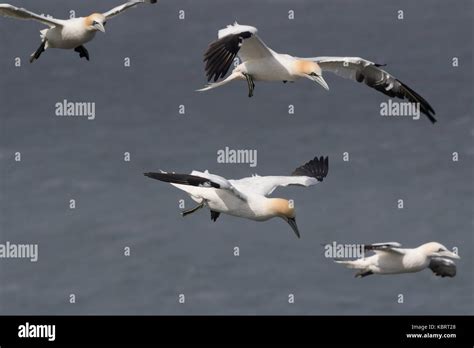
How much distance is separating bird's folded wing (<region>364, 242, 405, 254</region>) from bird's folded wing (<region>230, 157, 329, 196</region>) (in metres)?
2.54

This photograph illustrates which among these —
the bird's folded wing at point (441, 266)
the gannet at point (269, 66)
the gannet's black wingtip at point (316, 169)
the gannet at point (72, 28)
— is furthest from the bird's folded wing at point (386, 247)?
the gannet at point (72, 28)

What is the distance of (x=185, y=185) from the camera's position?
26984 mm

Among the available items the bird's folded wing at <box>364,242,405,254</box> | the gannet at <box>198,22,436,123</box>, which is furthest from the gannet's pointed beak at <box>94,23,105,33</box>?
the bird's folded wing at <box>364,242,405,254</box>

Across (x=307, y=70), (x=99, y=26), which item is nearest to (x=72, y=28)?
(x=99, y=26)

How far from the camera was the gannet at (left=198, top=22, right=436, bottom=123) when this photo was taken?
2609 centimetres

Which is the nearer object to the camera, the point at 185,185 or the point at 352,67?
the point at 185,185

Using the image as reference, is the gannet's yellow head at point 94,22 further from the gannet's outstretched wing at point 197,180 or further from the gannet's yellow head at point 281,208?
the gannet's yellow head at point 281,208

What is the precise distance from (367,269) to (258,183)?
9.50ft

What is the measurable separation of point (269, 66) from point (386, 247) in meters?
4.46

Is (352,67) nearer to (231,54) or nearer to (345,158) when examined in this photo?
(231,54)

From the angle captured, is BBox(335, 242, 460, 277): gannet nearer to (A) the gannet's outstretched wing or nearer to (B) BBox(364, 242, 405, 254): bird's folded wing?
(B) BBox(364, 242, 405, 254): bird's folded wing

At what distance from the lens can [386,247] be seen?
2597cm
